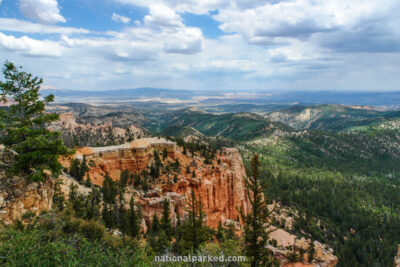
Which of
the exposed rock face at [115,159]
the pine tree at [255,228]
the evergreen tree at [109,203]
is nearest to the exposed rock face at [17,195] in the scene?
the evergreen tree at [109,203]

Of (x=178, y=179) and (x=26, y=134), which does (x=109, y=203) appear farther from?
(x=26, y=134)

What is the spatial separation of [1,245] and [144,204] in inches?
1324

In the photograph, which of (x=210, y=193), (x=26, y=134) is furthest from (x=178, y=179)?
(x=26, y=134)

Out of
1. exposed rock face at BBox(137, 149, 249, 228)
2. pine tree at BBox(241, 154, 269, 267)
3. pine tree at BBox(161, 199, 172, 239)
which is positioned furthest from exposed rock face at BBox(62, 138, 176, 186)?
pine tree at BBox(241, 154, 269, 267)

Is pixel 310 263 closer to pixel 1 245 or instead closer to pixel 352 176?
pixel 1 245

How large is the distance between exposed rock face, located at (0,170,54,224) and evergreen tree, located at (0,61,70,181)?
0.78 metres

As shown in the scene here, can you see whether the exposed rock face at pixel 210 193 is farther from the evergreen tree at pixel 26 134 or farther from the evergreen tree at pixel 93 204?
the evergreen tree at pixel 26 134

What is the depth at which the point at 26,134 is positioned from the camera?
19.9 m

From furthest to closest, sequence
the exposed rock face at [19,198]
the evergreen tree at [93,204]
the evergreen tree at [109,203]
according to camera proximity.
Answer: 1. the evergreen tree at [109,203]
2. the evergreen tree at [93,204]
3. the exposed rock face at [19,198]

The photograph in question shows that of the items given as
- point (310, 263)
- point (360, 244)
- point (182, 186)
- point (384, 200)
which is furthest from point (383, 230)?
point (182, 186)

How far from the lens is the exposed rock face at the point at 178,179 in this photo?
48375 mm

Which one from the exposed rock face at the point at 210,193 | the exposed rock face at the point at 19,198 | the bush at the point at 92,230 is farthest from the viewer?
the exposed rock face at the point at 210,193

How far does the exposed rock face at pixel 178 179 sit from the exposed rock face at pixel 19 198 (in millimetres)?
26203

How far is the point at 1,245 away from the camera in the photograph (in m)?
12.8
